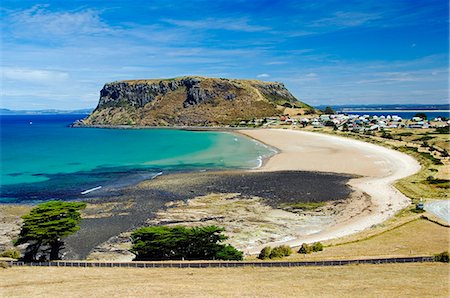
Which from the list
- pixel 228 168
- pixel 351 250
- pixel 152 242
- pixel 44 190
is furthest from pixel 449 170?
pixel 44 190

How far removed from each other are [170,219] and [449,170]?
1767 inches

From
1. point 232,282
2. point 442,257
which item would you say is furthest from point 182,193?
point 442,257

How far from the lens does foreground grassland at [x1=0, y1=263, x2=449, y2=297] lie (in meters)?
19.3

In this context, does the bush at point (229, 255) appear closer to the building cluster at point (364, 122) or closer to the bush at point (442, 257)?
the bush at point (442, 257)

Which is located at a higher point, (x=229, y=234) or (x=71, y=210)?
(x=71, y=210)

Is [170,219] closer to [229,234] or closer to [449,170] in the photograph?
[229,234]

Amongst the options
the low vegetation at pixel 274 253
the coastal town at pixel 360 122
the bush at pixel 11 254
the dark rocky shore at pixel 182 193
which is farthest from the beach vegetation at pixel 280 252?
the coastal town at pixel 360 122

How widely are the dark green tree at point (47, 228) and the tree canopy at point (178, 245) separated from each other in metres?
5.95

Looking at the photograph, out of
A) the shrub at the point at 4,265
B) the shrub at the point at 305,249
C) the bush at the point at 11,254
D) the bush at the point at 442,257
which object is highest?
the bush at the point at 442,257

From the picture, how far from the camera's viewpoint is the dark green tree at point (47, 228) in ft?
97.8

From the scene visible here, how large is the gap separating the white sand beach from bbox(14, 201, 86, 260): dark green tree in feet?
47.9

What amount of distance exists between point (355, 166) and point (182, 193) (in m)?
33.8

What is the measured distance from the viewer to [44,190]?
55156 mm

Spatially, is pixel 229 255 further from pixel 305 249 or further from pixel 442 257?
pixel 442 257
